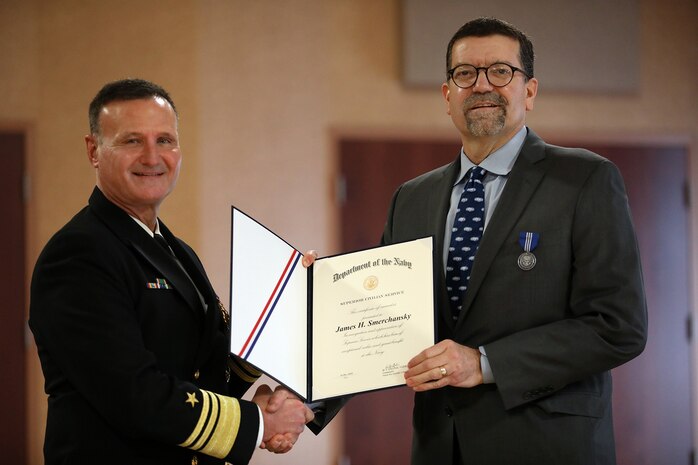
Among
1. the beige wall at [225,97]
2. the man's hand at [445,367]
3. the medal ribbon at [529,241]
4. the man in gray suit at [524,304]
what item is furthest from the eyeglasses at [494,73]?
the beige wall at [225,97]

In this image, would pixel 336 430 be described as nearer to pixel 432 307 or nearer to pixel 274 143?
pixel 274 143

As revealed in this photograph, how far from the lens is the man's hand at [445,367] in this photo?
1.99 m

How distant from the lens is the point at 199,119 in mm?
4496

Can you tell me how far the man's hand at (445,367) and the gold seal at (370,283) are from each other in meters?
0.24

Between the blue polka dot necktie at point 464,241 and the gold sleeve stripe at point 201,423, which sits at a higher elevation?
the blue polka dot necktie at point 464,241

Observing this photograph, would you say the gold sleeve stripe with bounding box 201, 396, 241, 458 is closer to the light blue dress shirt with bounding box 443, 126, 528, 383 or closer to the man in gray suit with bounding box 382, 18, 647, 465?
the man in gray suit with bounding box 382, 18, 647, 465

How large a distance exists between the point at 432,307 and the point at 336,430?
2.68 m

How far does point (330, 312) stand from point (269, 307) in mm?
169

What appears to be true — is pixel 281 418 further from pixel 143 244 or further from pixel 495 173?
pixel 495 173

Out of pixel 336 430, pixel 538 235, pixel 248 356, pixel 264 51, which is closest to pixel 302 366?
pixel 248 356

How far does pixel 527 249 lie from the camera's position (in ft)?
6.80

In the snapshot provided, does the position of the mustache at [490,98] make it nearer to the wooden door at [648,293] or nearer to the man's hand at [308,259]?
the man's hand at [308,259]

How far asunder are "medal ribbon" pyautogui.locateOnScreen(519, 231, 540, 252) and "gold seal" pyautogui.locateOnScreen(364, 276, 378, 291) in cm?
39

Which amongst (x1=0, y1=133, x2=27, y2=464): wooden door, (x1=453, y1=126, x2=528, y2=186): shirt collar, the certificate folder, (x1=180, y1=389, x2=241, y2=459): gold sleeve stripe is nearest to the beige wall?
(x1=0, y1=133, x2=27, y2=464): wooden door
